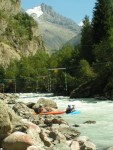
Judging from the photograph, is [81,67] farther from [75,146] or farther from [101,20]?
[75,146]

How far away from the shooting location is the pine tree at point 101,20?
61.4 m

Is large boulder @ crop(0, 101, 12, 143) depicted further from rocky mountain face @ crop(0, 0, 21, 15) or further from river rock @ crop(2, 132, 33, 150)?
rocky mountain face @ crop(0, 0, 21, 15)

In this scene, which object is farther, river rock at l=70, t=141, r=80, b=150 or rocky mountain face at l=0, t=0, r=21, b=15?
rocky mountain face at l=0, t=0, r=21, b=15

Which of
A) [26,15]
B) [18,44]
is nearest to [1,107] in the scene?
[18,44]

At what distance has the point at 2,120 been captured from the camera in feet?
46.8

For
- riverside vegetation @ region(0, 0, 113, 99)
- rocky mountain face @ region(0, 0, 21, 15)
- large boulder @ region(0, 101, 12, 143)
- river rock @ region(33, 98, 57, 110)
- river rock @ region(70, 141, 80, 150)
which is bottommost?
river rock @ region(70, 141, 80, 150)

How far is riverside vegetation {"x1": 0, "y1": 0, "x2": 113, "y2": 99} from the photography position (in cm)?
5306

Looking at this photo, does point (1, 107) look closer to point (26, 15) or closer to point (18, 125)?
point (18, 125)

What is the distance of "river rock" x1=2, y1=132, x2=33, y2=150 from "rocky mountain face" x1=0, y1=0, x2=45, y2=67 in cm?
10401

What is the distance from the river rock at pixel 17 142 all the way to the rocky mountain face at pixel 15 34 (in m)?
104

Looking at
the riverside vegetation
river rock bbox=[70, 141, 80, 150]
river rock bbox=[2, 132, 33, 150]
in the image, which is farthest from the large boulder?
the riverside vegetation

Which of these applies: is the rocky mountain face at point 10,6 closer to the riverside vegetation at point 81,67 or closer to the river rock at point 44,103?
the riverside vegetation at point 81,67

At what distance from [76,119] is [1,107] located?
1278 centimetres

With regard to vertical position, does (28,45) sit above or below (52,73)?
above
